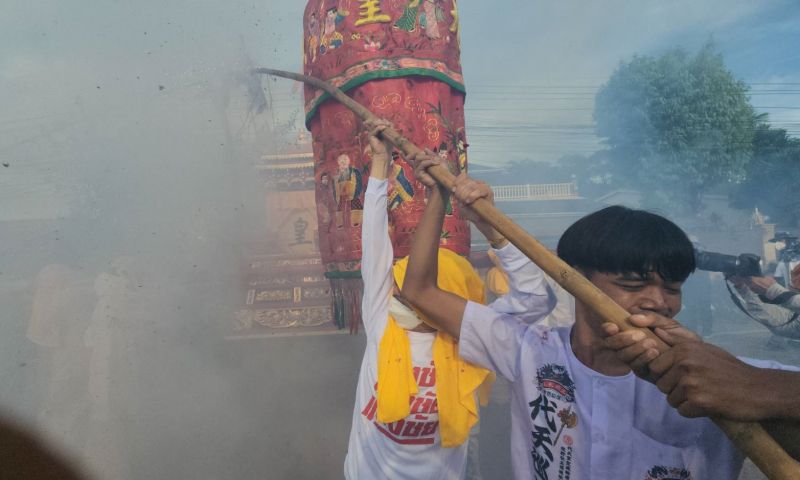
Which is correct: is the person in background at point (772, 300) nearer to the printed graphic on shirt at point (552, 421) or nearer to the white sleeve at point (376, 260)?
the printed graphic on shirt at point (552, 421)

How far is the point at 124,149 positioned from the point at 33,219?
795 millimetres

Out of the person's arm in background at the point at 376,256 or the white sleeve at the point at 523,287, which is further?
the person's arm in background at the point at 376,256

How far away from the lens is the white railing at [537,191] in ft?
47.1

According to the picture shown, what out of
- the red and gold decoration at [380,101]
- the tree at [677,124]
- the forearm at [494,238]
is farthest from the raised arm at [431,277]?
the tree at [677,124]

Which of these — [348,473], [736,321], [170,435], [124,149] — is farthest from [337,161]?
[736,321]

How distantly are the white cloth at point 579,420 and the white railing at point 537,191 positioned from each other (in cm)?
1277

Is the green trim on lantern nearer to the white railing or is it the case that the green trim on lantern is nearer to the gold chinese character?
the gold chinese character

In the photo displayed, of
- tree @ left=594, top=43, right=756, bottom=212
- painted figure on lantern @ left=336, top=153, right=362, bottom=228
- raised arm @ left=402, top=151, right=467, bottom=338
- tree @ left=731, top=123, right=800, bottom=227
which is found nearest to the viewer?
raised arm @ left=402, top=151, right=467, bottom=338

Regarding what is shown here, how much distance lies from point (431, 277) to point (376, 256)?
0.88ft

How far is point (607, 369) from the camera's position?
1282mm

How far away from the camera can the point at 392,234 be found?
8.22 ft

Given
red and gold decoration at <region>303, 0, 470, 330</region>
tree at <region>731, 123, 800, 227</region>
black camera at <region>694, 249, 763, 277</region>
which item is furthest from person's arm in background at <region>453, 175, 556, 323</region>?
tree at <region>731, 123, 800, 227</region>

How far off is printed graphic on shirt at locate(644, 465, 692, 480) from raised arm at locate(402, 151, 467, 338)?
64 cm

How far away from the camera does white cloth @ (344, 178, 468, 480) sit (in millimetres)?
1746
